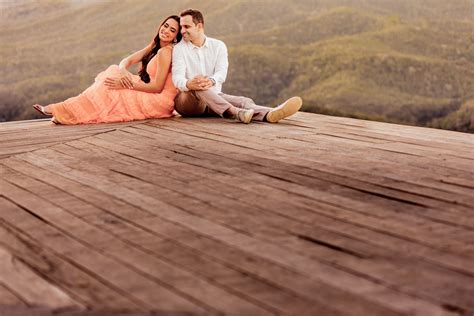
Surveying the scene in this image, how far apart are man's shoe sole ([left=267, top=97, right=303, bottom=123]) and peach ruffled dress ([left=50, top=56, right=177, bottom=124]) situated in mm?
675

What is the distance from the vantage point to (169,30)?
460 cm

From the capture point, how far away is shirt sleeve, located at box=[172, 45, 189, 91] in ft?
14.5

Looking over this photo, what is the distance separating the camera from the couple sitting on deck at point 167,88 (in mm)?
4492

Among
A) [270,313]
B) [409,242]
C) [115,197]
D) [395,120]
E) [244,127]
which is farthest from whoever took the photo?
[395,120]

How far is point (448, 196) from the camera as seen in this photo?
2428 millimetres

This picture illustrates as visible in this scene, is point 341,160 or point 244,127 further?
point 244,127

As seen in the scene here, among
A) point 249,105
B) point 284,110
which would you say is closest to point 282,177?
point 284,110

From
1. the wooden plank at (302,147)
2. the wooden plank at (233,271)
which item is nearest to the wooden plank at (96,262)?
the wooden plank at (233,271)

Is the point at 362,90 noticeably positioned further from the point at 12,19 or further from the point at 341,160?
the point at 341,160

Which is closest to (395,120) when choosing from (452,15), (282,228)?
(452,15)

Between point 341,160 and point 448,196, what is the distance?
0.71m

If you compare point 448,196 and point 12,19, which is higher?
point 12,19

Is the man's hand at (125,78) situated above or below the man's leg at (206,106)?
above

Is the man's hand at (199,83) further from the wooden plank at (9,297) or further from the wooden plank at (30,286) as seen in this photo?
the wooden plank at (9,297)
